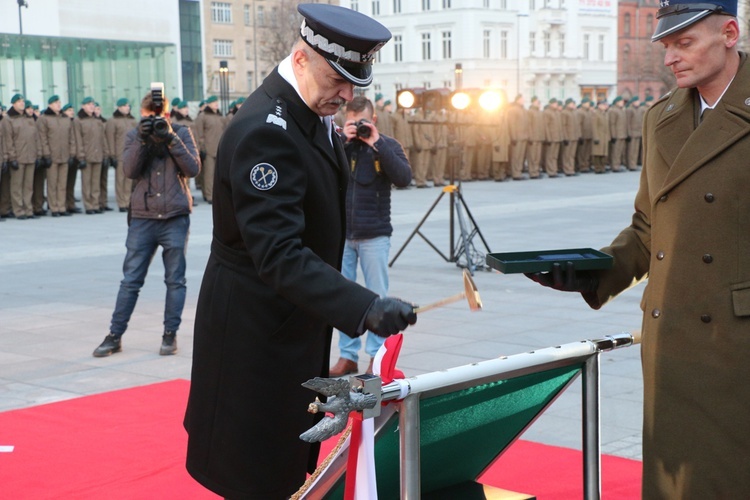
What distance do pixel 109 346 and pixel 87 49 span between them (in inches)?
1259

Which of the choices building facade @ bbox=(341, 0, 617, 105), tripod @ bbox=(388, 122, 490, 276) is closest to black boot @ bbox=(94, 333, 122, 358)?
tripod @ bbox=(388, 122, 490, 276)

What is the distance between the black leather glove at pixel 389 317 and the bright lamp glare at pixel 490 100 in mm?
10116

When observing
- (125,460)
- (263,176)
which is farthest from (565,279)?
(125,460)

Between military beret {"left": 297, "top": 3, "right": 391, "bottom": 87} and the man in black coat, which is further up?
military beret {"left": 297, "top": 3, "right": 391, "bottom": 87}

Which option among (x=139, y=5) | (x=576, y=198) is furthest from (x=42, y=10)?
(x=576, y=198)

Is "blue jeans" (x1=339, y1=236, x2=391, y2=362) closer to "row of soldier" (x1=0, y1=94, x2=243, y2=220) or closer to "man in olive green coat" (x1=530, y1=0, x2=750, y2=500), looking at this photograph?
"man in olive green coat" (x1=530, y1=0, x2=750, y2=500)

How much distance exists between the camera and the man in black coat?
109 inches

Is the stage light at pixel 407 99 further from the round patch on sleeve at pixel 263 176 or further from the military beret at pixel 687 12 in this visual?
the round patch on sleeve at pixel 263 176

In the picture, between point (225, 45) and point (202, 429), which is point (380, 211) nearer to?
point (202, 429)

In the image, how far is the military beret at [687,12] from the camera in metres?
2.84

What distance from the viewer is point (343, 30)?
2822 millimetres

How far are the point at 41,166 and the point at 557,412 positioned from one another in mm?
14668

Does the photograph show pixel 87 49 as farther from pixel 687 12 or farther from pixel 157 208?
pixel 687 12

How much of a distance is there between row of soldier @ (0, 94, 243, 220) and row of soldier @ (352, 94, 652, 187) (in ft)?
22.7
